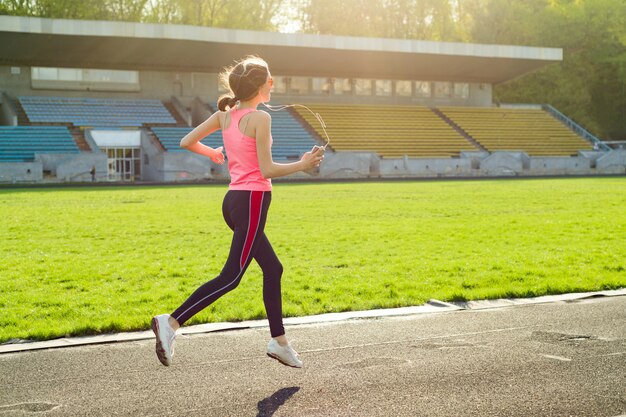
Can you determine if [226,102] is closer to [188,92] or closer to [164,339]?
[164,339]

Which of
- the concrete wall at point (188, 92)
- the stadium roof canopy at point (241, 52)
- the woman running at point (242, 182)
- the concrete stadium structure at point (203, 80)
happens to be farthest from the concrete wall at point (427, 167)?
the woman running at point (242, 182)

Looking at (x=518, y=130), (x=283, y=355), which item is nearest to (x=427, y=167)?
(x=518, y=130)

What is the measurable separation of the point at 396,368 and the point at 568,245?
8.99 meters

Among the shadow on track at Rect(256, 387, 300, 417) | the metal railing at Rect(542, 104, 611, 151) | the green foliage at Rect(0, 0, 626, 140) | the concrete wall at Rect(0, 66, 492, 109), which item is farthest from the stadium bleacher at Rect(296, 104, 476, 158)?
the shadow on track at Rect(256, 387, 300, 417)

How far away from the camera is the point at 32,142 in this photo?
42.5 m

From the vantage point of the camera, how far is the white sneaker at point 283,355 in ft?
19.1

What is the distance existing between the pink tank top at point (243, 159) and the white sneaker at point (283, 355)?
47.2 inches

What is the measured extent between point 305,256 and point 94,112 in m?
38.1

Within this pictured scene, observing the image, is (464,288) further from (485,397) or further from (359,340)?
(485,397)

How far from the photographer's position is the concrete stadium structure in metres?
43.3

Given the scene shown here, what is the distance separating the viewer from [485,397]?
517 cm

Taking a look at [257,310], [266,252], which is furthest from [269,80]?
[257,310]

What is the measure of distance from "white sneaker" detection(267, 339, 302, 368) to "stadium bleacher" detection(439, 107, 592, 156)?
159 feet

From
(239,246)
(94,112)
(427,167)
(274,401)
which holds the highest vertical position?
(94,112)
